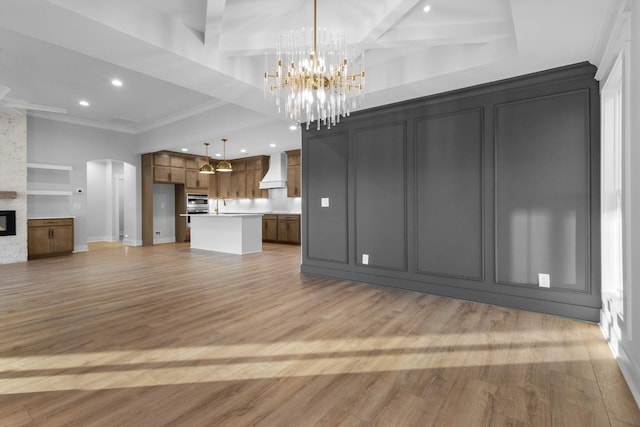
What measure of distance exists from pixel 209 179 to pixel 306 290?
320 inches

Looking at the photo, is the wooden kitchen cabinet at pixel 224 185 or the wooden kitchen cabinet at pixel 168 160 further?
the wooden kitchen cabinet at pixel 224 185

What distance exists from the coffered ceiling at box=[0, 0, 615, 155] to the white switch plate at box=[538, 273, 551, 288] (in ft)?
6.95

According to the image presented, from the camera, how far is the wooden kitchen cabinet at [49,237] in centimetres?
676

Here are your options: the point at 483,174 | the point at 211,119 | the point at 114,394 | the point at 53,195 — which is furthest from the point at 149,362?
the point at 53,195

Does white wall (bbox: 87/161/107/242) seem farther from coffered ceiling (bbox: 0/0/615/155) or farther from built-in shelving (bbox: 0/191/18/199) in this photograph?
coffered ceiling (bbox: 0/0/615/155)

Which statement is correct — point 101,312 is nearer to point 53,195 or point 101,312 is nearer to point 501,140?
point 501,140

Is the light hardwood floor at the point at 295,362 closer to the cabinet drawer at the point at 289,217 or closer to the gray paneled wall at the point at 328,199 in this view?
the gray paneled wall at the point at 328,199

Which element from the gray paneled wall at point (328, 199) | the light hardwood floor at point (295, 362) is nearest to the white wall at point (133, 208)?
the light hardwood floor at point (295, 362)

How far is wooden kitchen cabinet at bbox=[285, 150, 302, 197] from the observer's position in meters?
9.63

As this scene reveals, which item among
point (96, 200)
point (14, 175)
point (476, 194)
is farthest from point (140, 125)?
point (476, 194)

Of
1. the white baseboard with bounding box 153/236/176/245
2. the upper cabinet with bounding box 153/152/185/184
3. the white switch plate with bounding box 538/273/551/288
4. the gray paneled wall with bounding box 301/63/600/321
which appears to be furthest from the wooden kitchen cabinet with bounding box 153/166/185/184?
the white switch plate with bounding box 538/273/551/288

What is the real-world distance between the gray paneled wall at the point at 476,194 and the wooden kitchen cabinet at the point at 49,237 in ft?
20.1

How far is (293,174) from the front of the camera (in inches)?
384

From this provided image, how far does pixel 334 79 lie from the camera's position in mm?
2848
